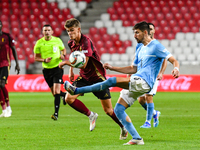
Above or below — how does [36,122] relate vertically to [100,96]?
below

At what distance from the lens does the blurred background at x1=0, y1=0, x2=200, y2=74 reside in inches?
843

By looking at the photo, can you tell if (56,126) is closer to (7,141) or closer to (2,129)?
(2,129)

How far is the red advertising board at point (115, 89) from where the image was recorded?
17906 mm

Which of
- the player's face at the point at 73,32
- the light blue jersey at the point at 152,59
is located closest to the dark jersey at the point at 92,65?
the player's face at the point at 73,32

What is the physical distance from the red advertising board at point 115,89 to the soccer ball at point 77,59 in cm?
1267

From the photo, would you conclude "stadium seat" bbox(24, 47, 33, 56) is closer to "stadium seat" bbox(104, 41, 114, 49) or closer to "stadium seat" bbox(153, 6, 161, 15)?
"stadium seat" bbox(104, 41, 114, 49)

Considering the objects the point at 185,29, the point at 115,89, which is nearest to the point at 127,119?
the point at 115,89

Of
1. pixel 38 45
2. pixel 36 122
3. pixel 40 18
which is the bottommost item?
pixel 36 122

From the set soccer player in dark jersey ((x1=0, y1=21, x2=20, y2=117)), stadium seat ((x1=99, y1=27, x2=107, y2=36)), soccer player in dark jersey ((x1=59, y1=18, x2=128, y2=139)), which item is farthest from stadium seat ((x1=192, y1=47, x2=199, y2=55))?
soccer player in dark jersey ((x1=59, y1=18, x2=128, y2=139))

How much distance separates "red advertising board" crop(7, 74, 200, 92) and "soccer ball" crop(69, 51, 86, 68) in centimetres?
1267

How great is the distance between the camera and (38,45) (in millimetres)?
8867

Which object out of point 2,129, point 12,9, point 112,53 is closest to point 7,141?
point 2,129

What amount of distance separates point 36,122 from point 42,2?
17.8m

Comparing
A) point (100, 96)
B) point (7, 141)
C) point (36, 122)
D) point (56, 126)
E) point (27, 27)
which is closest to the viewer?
point (7, 141)
